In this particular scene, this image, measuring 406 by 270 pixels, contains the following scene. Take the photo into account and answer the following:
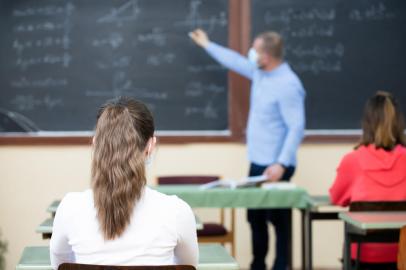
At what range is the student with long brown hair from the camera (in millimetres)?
2242

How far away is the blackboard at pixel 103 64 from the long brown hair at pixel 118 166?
392cm

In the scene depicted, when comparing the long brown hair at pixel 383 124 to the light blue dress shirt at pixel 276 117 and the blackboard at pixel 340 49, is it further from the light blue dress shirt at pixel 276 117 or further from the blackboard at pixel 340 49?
the blackboard at pixel 340 49

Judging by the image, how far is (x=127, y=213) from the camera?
7.39ft

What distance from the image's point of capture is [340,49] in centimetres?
623

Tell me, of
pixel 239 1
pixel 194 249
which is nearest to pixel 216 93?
pixel 239 1

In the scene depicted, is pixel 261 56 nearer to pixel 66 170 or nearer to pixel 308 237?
pixel 308 237

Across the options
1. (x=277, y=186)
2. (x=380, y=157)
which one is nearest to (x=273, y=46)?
(x=277, y=186)

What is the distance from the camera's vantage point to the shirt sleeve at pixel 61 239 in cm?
230

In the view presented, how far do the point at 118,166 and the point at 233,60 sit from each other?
12.0 ft

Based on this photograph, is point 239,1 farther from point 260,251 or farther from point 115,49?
point 260,251

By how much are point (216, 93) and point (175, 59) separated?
15.8 inches

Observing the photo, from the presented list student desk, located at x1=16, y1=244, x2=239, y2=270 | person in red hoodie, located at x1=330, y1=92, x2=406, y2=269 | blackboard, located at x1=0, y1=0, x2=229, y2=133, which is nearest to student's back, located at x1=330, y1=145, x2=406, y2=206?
person in red hoodie, located at x1=330, y1=92, x2=406, y2=269

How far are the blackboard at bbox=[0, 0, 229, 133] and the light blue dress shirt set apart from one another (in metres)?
0.65

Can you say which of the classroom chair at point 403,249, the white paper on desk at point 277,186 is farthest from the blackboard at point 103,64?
the classroom chair at point 403,249
